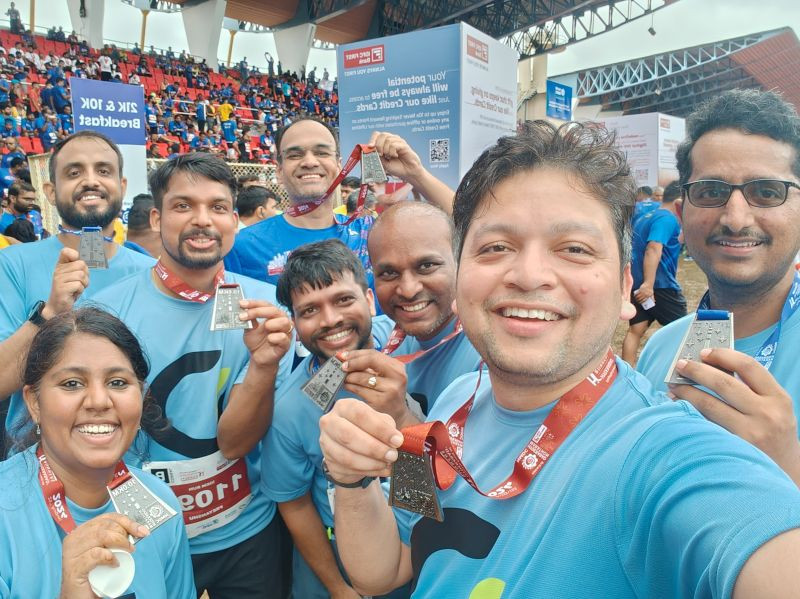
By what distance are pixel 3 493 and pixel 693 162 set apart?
8.23ft

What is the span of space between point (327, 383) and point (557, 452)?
2.96ft

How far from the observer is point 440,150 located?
444 centimetres

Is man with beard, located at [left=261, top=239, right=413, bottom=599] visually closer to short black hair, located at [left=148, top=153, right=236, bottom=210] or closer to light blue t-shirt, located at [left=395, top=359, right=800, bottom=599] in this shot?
short black hair, located at [left=148, top=153, right=236, bottom=210]

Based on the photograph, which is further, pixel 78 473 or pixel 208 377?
pixel 208 377

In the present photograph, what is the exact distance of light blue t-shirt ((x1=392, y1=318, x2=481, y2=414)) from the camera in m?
2.10

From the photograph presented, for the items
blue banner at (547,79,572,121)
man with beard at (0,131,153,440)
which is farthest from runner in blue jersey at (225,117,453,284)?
blue banner at (547,79,572,121)

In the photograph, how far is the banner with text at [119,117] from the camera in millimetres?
6371

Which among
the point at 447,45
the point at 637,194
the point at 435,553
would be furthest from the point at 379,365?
the point at 447,45

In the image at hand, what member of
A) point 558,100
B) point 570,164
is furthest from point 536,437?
point 558,100

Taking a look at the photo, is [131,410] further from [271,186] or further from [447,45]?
[271,186]

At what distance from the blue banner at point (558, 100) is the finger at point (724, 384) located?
1400 centimetres

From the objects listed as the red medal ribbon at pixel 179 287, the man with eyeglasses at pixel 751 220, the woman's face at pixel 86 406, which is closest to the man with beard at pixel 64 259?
the red medal ribbon at pixel 179 287

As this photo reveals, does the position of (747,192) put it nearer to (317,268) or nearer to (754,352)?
(754,352)

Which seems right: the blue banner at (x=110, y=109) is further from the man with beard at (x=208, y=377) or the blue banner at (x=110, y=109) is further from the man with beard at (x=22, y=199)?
the man with beard at (x=208, y=377)
